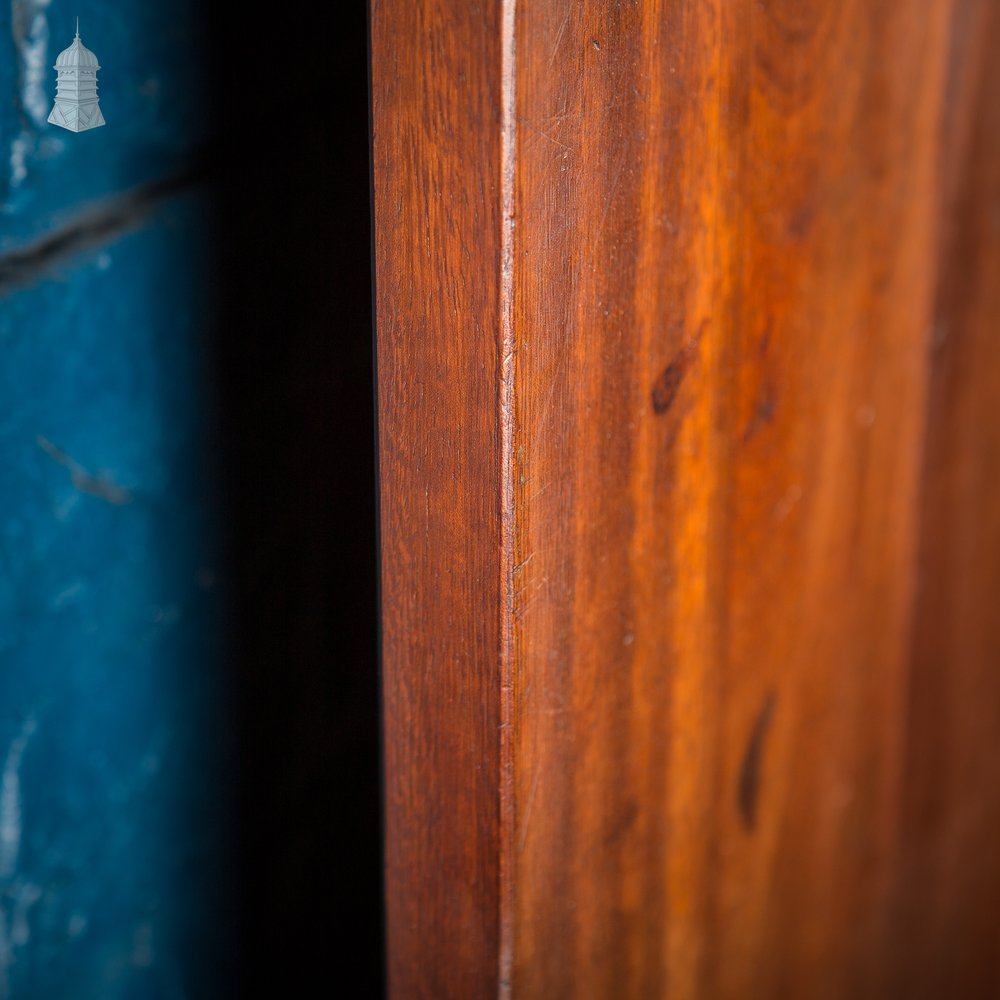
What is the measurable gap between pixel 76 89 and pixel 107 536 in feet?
0.61

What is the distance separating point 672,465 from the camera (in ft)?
1.39

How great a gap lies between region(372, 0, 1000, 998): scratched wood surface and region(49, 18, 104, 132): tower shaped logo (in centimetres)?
14

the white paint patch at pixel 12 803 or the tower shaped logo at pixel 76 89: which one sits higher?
the tower shaped logo at pixel 76 89

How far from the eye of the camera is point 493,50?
30 cm

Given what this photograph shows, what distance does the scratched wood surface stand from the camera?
1.09ft

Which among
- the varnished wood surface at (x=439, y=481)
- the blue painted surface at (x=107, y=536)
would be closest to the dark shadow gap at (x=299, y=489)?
the blue painted surface at (x=107, y=536)

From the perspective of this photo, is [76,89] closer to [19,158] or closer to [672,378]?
[19,158]

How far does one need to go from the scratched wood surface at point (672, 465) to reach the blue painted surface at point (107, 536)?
14cm

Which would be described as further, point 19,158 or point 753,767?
point 753,767

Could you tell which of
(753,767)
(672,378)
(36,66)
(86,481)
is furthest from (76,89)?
(753,767)

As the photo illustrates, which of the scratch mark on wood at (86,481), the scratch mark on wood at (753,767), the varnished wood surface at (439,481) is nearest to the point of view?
the varnished wood surface at (439,481)

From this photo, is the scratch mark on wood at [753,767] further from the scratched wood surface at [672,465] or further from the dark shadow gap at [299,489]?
the dark shadow gap at [299,489]

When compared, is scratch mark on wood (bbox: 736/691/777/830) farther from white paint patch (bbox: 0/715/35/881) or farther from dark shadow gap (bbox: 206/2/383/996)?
white paint patch (bbox: 0/715/35/881)

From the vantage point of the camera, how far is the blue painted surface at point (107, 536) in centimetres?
41
